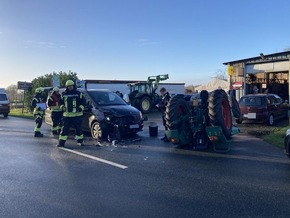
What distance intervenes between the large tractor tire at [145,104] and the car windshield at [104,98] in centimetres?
1276

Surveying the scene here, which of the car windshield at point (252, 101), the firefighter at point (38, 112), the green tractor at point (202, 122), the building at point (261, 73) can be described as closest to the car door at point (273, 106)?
the car windshield at point (252, 101)

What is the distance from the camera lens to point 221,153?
8461 millimetres

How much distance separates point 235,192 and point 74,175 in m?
3.11

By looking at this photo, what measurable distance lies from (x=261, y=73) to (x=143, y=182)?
21327 millimetres

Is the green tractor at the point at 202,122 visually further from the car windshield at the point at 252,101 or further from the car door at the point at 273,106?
the car door at the point at 273,106

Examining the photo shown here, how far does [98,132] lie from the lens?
35.5 ft

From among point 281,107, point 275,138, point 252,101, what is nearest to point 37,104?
point 275,138

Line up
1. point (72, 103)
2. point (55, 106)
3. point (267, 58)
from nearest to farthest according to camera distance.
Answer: point (72, 103), point (55, 106), point (267, 58)

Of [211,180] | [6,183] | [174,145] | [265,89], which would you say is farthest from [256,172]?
[265,89]

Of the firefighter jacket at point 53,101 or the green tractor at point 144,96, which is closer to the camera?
the firefighter jacket at point 53,101

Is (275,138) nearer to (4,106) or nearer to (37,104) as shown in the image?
(37,104)

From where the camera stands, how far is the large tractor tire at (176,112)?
918 cm

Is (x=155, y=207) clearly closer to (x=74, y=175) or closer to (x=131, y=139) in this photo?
(x=74, y=175)

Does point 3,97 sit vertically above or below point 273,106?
above
